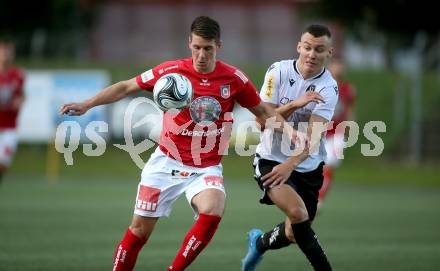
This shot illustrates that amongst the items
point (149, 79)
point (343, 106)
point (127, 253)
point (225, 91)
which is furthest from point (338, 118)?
point (127, 253)

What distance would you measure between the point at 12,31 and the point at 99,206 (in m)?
16.9

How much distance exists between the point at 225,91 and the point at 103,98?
1042 millimetres

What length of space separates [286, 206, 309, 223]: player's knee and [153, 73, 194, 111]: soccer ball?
1317 millimetres

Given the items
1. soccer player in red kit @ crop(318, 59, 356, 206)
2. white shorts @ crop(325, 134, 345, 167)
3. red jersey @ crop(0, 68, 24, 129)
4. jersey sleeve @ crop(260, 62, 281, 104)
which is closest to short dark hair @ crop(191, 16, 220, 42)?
jersey sleeve @ crop(260, 62, 281, 104)

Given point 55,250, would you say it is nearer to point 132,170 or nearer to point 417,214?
point 417,214

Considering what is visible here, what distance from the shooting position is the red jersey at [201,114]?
8336mm

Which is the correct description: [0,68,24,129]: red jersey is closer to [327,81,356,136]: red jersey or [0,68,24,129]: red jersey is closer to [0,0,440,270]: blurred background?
[0,0,440,270]: blurred background

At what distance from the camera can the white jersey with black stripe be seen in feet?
28.9

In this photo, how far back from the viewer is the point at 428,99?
28.7 m

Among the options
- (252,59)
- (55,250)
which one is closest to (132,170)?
(252,59)

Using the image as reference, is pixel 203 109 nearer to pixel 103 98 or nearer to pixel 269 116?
pixel 269 116

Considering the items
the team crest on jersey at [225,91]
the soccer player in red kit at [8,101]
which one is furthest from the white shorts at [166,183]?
the soccer player in red kit at [8,101]

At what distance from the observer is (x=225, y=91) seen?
332 inches

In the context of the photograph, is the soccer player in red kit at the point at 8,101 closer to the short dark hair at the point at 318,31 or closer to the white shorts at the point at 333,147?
the white shorts at the point at 333,147
